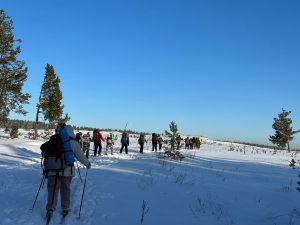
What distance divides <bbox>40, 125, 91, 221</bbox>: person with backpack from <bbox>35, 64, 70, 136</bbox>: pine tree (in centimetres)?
3933

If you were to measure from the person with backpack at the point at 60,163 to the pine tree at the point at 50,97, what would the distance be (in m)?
39.3

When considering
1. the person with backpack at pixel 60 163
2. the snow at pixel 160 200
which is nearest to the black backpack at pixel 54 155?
the person with backpack at pixel 60 163

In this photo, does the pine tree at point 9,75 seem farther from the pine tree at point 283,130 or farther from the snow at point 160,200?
the pine tree at point 283,130

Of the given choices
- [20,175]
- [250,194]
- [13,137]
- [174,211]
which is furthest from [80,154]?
[13,137]

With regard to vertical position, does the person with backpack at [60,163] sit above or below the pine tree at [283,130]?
below

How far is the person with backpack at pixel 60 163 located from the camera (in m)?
7.82

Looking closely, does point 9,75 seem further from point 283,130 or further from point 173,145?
point 283,130

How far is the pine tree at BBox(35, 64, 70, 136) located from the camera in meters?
46.3

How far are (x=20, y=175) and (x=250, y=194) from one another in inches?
317

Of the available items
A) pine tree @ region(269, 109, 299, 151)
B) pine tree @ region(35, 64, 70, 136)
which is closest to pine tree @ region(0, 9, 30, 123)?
pine tree @ region(35, 64, 70, 136)

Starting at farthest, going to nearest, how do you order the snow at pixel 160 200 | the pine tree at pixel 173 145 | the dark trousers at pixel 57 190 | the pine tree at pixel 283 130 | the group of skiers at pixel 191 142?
the pine tree at pixel 283 130
the group of skiers at pixel 191 142
the pine tree at pixel 173 145
the snow at pixel 160 200
the dark trousers at pixel 57 190

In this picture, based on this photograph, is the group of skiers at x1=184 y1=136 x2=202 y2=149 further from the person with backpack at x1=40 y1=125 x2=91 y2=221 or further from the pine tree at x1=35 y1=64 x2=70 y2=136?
the person with backpack at x1=40 y1=125 x2=91 y2=221

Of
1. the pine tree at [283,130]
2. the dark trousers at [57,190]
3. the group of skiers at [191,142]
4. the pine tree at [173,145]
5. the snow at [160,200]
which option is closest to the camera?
the dark trousers at [57,190]

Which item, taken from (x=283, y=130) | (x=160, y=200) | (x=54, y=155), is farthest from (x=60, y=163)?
(x=283, y=130)
